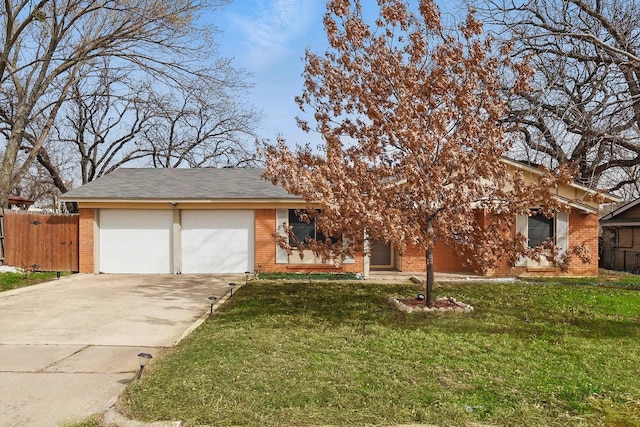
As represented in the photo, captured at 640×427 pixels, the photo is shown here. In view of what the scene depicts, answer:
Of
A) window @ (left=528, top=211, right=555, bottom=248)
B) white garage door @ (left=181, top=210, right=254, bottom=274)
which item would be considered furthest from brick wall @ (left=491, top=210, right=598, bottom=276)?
white garage door @ (left=181, top=210, right=254, bottom=274)

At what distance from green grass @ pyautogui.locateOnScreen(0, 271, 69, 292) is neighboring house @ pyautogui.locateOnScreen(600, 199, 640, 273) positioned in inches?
843

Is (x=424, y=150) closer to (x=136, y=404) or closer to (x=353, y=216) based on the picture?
(x=353, y=216)

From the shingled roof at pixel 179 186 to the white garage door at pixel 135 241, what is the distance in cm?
69

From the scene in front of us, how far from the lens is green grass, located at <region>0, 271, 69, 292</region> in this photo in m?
12.5

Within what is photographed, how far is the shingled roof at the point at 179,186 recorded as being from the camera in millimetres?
14891

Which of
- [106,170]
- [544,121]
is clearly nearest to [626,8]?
[544,121]

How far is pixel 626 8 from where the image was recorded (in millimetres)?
14375

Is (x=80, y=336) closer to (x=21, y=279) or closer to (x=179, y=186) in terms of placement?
(x=21, y=279)

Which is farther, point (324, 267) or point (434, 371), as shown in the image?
point (324, 267)

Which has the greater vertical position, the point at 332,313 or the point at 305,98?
the point at 305,98

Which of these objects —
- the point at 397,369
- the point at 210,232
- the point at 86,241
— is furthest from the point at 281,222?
the point at 397,369

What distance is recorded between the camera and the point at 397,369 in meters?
5.39

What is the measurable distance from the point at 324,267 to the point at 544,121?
786 cm

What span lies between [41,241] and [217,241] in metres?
5.90
